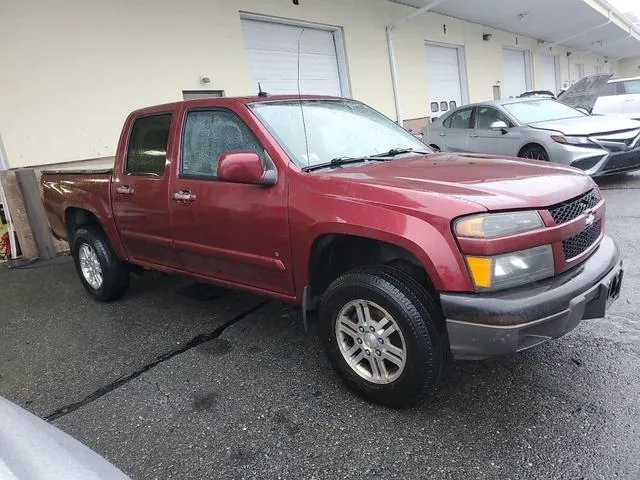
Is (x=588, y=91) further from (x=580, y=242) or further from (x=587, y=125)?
(x=580, y=242)

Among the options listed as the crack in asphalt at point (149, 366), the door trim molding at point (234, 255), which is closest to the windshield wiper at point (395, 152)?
the door trim molding at point (234, 255)

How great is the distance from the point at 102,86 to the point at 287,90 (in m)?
4.09

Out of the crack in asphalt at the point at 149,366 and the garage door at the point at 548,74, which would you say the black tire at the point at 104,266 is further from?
the garage door at the point at 548,74

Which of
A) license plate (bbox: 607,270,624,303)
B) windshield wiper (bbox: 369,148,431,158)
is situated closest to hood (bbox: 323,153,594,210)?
windshield wiper (bbox: 369,148,431,158)

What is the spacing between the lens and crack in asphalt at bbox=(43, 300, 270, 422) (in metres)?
2.97

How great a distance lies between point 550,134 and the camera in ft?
24.7

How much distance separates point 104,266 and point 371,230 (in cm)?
309

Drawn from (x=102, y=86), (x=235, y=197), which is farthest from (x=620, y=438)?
(x=102, y=86)

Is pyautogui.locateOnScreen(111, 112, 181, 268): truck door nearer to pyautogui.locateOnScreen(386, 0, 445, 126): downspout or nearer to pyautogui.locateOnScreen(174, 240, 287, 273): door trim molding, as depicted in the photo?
pyautogui.locateOnScreen(174, 240, 287, 273): door trim molding

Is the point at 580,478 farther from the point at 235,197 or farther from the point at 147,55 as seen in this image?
the point at 147,55

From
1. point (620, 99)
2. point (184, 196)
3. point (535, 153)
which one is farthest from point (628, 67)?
point (184, 196)

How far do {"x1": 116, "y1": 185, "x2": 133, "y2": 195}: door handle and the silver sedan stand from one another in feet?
18.7

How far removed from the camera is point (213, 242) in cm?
342

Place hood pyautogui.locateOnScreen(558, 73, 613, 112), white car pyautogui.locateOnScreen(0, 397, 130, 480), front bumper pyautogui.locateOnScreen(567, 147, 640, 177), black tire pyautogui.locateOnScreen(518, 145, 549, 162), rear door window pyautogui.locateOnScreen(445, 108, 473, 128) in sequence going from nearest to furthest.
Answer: white car pyautogui.locateOnScreen(0, 397, 130, 480), front bumper pyautogui.locateOnScreen(567, 147, 640, 177), black tire pyautogui.locateOnScreen(518, 145, 549, 162), rear door window pyautogui.locateOnScreen(445, 108, 473, 128), hood pyautogui.locateOnScreen(558, 73, 613, 112)
